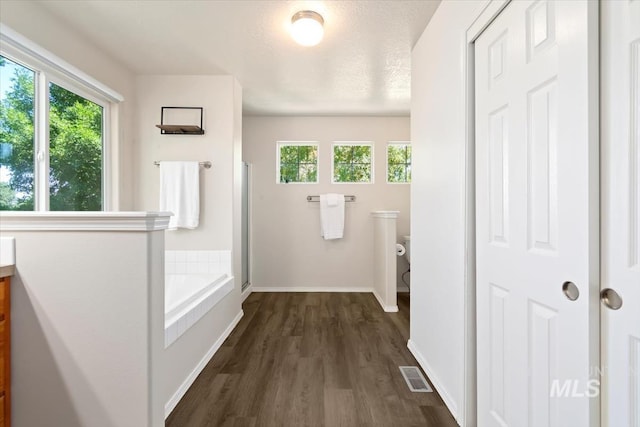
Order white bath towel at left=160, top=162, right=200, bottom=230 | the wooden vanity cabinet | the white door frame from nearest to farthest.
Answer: the wooden vanity cabinet → the white door frame → white bath towel at left=160, top=162, right=200, bottom=230

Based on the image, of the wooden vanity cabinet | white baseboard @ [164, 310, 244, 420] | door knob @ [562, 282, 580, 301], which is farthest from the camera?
white baseboard @ [164, 310, 244, 420]

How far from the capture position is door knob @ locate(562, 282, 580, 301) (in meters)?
0.87

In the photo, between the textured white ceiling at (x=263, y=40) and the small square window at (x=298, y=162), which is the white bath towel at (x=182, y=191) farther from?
the small square window at (x=298, y=162)

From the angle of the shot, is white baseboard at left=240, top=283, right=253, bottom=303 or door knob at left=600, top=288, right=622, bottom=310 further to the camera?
white baseboard at left=240, top=283, right=253, bottom=303

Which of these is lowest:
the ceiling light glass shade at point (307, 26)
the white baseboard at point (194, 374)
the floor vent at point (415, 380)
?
the floor vent at point (415, 380)

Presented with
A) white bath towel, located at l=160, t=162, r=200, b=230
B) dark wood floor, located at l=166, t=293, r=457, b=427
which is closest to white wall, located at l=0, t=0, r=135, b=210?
white bath towel, located at l=160, t=162, r=200, b=230

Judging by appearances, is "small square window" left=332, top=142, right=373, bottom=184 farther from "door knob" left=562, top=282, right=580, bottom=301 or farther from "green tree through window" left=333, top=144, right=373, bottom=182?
"door knob" left=562, top=282, right=580, bottom=301

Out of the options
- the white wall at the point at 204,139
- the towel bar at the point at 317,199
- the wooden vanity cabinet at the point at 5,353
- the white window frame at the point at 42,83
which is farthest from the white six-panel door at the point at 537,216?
the towel bar at the point at 317,199

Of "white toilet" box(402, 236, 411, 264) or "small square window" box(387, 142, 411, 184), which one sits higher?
"small square window" box(387, 142, 411, 184)

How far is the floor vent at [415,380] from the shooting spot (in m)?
1.78

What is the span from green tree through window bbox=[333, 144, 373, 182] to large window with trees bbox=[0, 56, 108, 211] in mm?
2622

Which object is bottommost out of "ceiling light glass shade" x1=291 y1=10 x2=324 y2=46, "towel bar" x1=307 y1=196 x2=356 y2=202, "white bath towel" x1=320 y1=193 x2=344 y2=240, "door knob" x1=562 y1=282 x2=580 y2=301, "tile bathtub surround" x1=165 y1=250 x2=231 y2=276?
"tile bathtub surround" x1=165 y1=250 x2=231 y2=276

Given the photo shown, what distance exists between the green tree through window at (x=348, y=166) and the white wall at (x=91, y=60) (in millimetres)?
2373

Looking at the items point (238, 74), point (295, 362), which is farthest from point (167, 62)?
point (295, 362)
